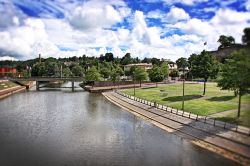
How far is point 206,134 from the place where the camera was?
144ft

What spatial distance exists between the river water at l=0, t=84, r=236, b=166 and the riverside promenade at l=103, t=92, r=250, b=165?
5.30 ft

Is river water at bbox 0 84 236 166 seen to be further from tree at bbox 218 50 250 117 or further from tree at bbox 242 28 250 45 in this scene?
tree at bbox 242 28 250 45

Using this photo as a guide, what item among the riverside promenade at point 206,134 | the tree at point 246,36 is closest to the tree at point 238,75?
the tree at point 246,36

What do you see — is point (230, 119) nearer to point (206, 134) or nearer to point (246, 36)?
point (206, 134)

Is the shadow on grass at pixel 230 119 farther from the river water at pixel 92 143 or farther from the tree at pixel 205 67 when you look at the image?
the tree at pixel 205 67

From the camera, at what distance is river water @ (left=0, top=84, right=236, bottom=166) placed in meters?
34.9

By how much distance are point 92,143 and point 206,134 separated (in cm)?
1653

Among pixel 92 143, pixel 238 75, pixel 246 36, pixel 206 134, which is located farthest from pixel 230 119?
pixel 92 143

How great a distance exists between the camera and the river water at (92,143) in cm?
3491

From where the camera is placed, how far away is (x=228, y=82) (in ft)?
174

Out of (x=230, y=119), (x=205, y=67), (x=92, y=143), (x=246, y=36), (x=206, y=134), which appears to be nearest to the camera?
(x=246, y=36)

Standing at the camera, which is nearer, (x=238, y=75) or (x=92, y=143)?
(x=92, y=143)

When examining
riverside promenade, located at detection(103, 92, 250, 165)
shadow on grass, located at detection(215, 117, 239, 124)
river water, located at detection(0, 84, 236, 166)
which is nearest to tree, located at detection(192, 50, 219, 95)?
riverside promenade, located at detection(103, 92, 250, 165)

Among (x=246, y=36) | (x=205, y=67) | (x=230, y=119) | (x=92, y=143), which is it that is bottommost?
(x=92, y=143)
